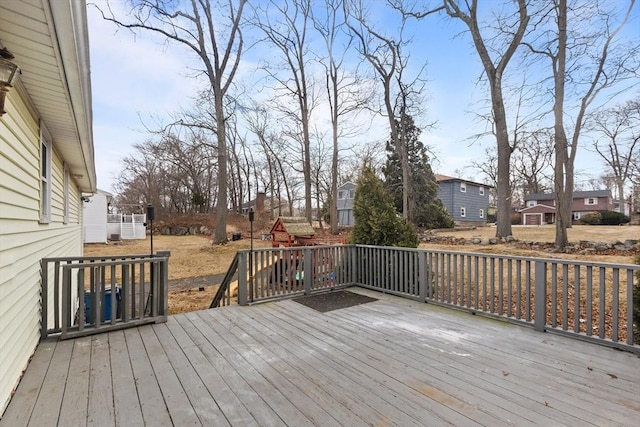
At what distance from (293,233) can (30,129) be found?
4.99 m

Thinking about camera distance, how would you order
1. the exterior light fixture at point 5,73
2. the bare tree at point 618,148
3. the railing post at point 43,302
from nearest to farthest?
the exterior light fixture at point 5,73 < the railing post at point 43,302 < the bare tree at point 618,148

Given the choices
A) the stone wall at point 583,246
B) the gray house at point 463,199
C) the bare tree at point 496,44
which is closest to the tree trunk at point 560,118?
the stone wall at point 583,246

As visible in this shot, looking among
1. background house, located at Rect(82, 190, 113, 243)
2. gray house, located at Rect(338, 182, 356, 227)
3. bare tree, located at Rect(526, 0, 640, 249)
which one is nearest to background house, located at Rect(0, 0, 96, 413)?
bare tree, located at Rect(526, 0, 640, 249)

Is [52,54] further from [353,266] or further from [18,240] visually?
[353,266]

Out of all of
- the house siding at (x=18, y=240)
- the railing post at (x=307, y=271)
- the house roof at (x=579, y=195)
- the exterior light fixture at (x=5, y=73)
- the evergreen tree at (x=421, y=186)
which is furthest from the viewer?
the house roof at (x=579, y=195)

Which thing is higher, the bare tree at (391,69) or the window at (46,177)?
the bare tree at (391,69)

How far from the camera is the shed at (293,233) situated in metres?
7.35

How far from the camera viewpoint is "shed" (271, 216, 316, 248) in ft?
24.1

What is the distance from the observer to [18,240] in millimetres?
2475

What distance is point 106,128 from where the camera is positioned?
1647 cm

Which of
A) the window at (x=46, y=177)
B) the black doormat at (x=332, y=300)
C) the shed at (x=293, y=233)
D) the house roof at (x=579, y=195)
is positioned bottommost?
the black doormat at (x=332, y=300)

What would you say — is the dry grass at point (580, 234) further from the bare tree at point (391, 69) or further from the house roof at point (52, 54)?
the house roof at point (52, 54)

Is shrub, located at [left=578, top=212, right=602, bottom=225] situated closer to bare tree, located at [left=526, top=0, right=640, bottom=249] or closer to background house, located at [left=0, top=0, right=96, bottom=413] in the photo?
bare tree, located at [left=526, top=0, right=640, bottom=249]

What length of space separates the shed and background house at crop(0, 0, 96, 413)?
14.4 ft
